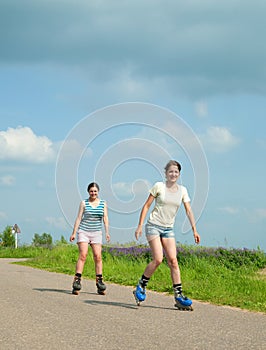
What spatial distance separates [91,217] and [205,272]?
5.07m

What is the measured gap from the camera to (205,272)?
49.0ft

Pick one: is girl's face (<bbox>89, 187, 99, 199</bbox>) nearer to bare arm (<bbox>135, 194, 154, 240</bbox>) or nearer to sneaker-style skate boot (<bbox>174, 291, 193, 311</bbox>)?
bare arm (<bbox>135, 194, 154, 240</bbox>)

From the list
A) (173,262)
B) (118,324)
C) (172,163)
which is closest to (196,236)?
(173,262)

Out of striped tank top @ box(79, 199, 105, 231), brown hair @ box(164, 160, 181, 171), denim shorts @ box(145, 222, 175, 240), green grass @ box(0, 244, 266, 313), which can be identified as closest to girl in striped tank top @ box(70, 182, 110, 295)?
striped tank top @ box(79, 199, 105, 231)

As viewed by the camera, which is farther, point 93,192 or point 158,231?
point 93,192

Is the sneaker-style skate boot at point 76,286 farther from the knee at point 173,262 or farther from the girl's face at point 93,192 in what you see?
the knee at point 173,262

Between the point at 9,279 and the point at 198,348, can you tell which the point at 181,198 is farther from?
the point at 9,279

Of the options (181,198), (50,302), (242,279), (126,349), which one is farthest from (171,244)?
(242,279)

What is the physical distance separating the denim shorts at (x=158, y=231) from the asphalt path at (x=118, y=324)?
3.57 feet

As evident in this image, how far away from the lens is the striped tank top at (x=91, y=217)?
10.8m

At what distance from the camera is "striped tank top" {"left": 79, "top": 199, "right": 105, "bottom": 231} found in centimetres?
1084

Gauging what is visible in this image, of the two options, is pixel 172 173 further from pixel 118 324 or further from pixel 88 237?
pixel 88 237

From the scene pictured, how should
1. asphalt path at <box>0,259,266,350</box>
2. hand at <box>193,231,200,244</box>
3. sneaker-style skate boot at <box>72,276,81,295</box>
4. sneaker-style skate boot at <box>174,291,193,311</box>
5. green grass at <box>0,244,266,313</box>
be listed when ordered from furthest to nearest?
sneaker-style skate boot at <box>72,276,81,295</box>
green grass at <box>0,244,266,313</box>
hand at <box>193,231,200,244</box>
sneaker-style skate boot at <box>174,291,193,311</box>
asphalt path at <box>0,259,266,350</box>

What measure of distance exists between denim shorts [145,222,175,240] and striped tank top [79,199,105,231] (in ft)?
6.99
